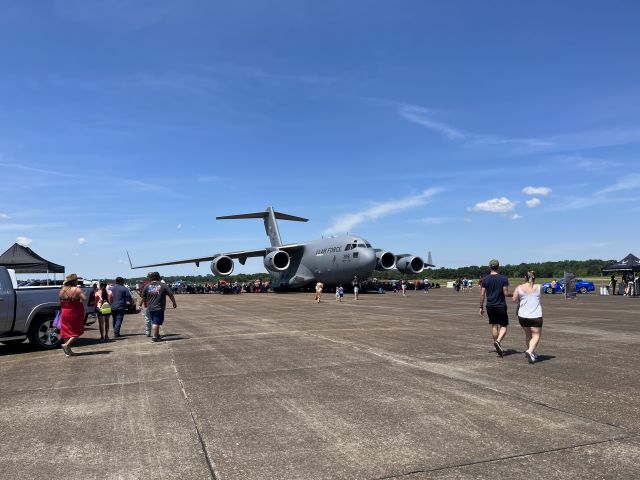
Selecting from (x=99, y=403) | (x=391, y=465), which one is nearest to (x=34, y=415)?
(x=99, y=403)

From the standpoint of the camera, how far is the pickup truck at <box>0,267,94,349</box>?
31.5ft

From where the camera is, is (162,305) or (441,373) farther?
(162,305)

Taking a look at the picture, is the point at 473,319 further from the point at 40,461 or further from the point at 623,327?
the point at 40,461

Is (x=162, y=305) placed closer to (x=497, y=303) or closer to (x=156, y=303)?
(x=156, y=303)

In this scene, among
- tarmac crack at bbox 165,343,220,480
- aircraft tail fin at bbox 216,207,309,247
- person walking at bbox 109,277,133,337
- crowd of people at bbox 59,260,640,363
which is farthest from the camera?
aircraft tail fin at bbox 216,207,309,247

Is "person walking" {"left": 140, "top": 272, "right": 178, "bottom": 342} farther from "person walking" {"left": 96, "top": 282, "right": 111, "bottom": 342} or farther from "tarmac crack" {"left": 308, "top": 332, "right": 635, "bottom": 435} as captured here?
"tarmac crack" {"left": 308, "top": 332, "right": 635, "bottom": 435}

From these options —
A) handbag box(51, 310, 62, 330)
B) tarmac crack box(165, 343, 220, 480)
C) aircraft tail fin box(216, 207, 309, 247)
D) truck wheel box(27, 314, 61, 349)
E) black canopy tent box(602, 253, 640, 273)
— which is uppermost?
aircraft tail fin box(216, 207, 309, 247)

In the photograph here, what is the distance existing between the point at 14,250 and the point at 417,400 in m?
21.2

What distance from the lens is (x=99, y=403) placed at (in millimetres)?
5645

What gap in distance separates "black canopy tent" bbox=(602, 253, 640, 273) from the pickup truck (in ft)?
98.1

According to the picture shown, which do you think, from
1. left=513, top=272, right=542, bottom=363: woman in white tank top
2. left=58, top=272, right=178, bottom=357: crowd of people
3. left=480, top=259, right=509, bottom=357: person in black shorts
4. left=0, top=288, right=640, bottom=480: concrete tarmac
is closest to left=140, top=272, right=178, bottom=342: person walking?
left=58, top=272, right=178, bottom=357: crowd of people

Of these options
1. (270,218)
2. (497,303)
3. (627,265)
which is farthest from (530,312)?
(270,218)

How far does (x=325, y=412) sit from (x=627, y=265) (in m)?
29.9

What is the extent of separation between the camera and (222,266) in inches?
1636
